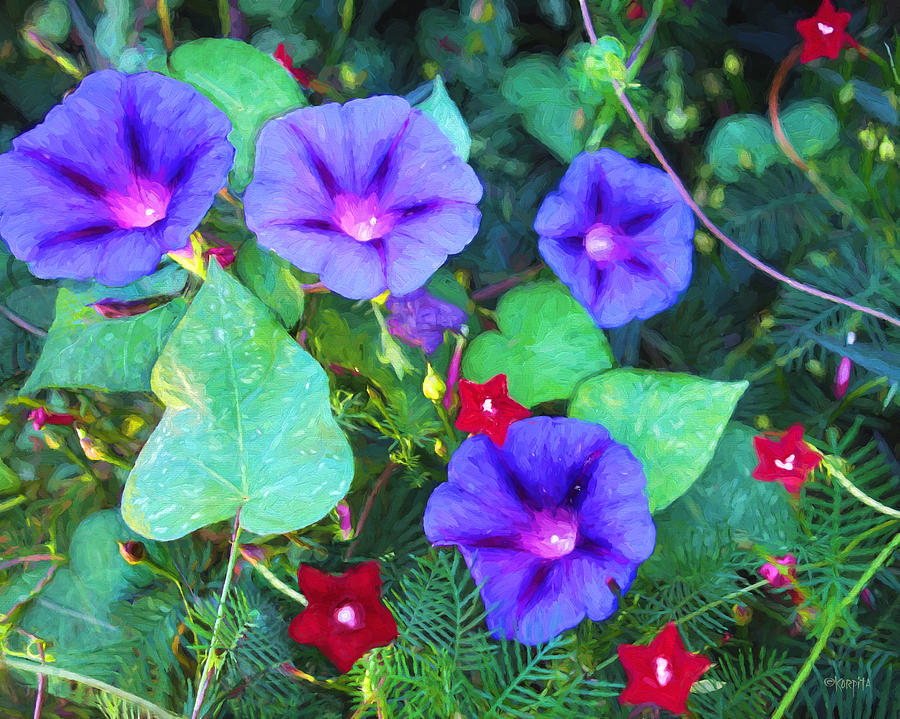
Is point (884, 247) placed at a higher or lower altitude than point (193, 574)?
higher

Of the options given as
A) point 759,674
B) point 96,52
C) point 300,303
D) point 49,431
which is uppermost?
point 96,52

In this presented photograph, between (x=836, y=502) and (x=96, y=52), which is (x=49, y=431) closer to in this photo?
(x=96, y=52)

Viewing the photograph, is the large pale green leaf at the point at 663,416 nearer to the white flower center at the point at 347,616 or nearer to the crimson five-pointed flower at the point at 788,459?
the crimson five-pointed flower at the point at 788,459

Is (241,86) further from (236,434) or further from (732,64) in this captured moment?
(732,64)

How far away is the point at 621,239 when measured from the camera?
63cm

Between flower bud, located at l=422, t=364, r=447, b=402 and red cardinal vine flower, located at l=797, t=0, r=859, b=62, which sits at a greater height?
red cardinal vine flower, located at l=797, t=0, r=859, b=62

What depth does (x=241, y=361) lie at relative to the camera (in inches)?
19.9

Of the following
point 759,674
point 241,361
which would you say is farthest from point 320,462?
point 759,674

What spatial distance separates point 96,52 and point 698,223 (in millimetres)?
555

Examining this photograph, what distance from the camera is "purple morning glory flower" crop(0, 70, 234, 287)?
48cm

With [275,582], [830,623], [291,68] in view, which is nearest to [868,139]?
[830,623]

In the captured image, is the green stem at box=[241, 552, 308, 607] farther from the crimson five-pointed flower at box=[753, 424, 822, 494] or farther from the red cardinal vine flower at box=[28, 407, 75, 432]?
the crimson five-pointed flower at box=[753, 424, 822, 494]

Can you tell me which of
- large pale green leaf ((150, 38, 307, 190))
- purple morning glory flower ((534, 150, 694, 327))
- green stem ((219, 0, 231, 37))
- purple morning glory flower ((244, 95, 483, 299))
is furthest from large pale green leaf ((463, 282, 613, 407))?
green stem ((219, 0, 231, 37))

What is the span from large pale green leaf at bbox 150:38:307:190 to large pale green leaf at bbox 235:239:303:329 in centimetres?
6
